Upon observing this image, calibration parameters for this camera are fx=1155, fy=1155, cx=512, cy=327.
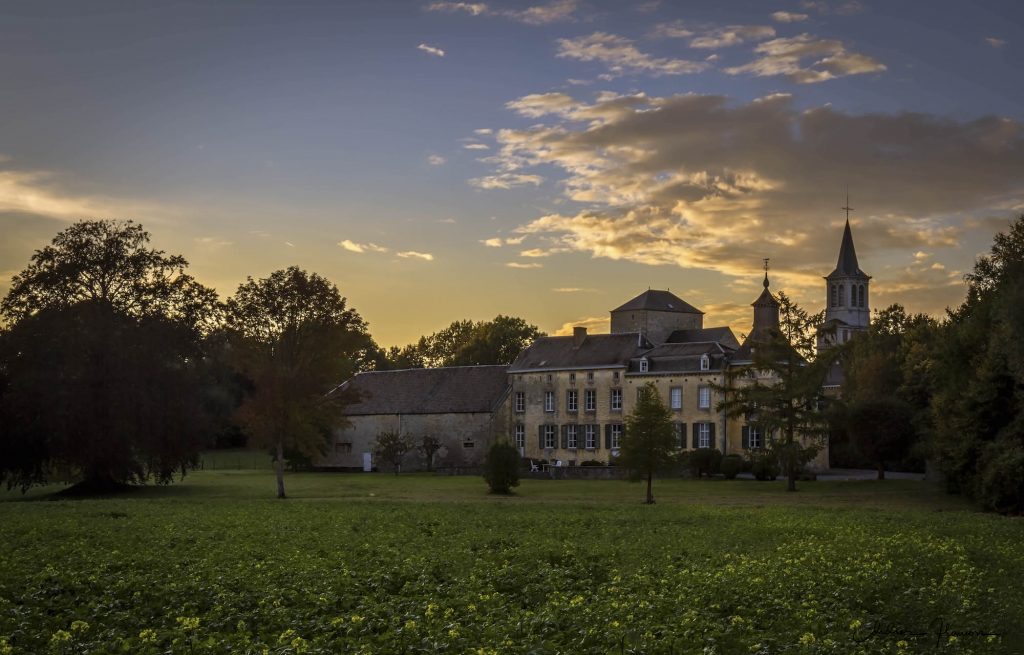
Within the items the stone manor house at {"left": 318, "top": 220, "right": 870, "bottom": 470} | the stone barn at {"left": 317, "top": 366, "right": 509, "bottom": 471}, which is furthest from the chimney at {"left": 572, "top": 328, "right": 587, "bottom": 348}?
the stone barn at {"left": 317, "top": 366, "right": 509, "bottom": 471}

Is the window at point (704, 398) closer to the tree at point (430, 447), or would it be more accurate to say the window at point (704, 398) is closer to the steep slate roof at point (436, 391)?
the steep slate roof at point (436, 391)

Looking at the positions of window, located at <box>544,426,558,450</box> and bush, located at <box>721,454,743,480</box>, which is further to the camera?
window, located at <box>544,426,558,450</box>

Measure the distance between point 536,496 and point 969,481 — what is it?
17.3 metres

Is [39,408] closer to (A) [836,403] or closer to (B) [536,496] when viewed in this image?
(B) [536,496]

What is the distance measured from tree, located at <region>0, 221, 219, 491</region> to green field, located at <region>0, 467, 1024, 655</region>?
1327 cm

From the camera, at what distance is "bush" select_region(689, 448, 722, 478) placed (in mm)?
64938

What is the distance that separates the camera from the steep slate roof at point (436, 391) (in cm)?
7850

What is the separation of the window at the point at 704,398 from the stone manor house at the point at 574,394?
0.09 m

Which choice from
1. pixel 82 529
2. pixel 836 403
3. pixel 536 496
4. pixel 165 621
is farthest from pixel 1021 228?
pixel 165 621

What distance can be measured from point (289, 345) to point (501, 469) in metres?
11.0

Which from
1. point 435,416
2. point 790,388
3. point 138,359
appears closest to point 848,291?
point 435,416

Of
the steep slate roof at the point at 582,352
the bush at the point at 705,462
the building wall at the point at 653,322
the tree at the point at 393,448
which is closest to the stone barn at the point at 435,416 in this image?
the tree at the point at 393,448

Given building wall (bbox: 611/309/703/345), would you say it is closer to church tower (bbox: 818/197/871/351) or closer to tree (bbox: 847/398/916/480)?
tree (bbox: 847/398/916/480)

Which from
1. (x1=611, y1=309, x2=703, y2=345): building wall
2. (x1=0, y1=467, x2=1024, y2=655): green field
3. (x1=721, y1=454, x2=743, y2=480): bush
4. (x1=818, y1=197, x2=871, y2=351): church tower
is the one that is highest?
(x1=818, y1=197, x2=871, y2=351): church tower
